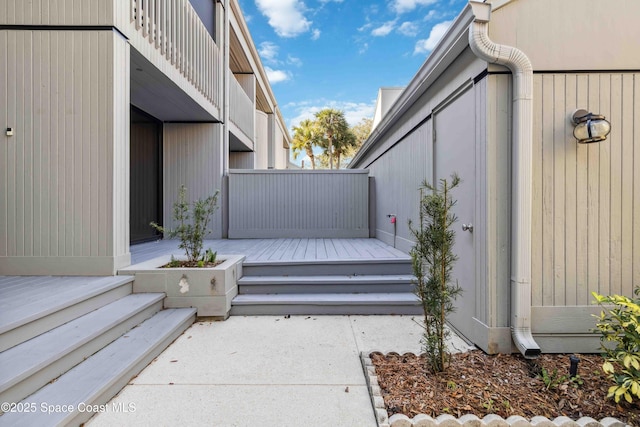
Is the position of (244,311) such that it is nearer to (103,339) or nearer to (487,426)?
(103,339)

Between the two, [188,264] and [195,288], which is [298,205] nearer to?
[188,264]

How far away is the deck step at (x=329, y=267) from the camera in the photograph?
3.82 m

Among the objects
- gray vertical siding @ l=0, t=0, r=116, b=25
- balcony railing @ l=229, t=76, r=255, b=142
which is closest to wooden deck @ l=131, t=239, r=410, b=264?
gray vertical siding @ l=0, t=0, r=116, b=25

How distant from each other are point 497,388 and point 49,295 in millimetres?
3325

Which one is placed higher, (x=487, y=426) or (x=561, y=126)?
(x=561, y=126)

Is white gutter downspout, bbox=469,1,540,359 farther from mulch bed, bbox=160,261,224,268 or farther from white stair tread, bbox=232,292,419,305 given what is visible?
mulch bed, bbox=160,261,224,268

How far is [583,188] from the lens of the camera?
2.35 m

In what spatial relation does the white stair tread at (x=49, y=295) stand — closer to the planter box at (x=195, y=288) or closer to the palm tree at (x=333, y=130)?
the planter box at (x=195, y=288)

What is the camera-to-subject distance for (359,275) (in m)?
3.81

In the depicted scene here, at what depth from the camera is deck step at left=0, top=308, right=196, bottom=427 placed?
1.53 meters

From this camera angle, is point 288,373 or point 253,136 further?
point 253,136

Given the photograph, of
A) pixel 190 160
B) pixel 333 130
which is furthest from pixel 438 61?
pixel 333 130

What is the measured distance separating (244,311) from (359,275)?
4.72 ft

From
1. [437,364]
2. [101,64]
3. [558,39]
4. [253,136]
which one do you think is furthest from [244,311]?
Answer: [253,136]
